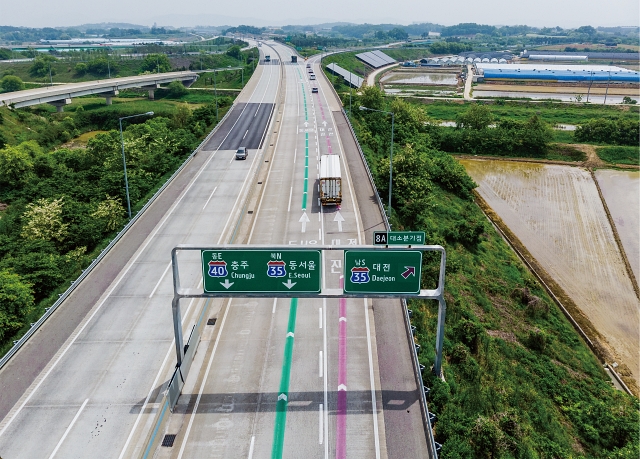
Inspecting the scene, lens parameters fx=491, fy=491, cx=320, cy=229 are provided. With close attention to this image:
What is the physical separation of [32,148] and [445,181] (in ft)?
176

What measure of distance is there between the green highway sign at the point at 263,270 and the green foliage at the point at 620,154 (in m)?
71.7

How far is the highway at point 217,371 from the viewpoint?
20.5 metres

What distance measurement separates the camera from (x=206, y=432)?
69.0 feet

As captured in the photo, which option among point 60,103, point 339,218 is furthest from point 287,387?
point 60,103

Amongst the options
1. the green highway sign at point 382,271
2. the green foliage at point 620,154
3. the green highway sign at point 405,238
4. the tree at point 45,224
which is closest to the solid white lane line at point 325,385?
the green highway sign at point 382,271

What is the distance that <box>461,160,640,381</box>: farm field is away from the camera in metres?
38.0

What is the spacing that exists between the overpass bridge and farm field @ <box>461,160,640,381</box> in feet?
256

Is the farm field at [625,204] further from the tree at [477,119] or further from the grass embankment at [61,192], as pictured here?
the grass embankment at [61,192]

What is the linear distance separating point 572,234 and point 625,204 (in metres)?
14.0

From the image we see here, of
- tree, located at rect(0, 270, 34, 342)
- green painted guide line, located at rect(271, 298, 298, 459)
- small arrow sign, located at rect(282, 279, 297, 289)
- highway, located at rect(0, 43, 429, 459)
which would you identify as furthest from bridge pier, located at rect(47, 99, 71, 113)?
small arrow sign, located at rect(282, 279, 297, 289)

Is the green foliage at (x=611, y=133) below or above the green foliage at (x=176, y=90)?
below

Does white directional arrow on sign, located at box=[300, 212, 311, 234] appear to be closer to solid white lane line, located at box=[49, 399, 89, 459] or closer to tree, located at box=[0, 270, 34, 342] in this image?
tree, located at box=[0, 270, 34, 342]

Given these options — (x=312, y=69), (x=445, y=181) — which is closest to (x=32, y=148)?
(x=445, y=181)

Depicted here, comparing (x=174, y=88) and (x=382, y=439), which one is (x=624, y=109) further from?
(x=382, y=439)
